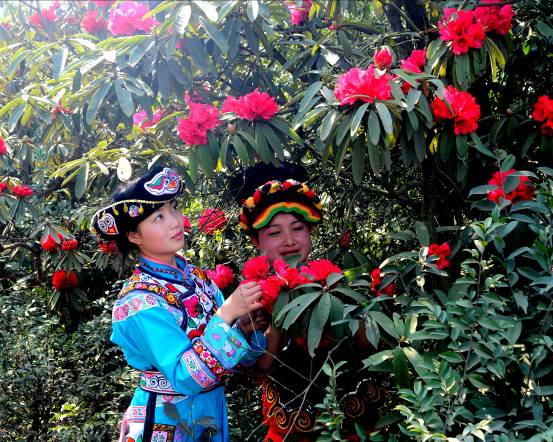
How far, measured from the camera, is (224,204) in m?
2.99

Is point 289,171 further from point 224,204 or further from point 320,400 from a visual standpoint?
point 320,400

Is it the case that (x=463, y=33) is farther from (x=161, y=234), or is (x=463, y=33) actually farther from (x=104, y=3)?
(x=104, y=3)

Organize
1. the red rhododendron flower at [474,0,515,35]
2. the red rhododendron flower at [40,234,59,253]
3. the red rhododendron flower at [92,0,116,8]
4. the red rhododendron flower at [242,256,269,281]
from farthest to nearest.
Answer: the red rhododendron flower at [92,0,116,8] → the red rhododendron flower at [40,234,59,253] → the red rhododendron flower at [474,0,515,35] → the red rhododendron flower at [242,256,269,281]

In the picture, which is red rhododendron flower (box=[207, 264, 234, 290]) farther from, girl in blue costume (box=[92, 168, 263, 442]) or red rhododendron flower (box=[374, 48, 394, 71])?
red rhododendron flower (box=[374, 48, 394, 71])

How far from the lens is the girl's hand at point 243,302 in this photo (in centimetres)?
190

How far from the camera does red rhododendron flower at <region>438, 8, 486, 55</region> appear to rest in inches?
83.4

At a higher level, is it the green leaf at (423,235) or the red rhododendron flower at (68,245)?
the green leaf at (423,235)

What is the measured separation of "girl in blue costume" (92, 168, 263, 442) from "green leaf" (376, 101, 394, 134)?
0.56 meters

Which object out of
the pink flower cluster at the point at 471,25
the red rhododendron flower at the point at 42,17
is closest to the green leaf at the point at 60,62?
the pink flower cluster at the point at 471,25

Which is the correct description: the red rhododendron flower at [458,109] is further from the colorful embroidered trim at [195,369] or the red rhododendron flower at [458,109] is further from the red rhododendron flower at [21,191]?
the red rhododendron flower at [21,191]

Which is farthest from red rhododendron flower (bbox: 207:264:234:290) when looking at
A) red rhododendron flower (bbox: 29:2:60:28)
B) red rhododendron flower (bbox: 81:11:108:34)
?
red rhododendron flower (bbox: 29:2:60:28)

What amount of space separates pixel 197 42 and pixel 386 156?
2.76 feet

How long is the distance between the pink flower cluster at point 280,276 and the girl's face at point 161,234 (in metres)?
0.33

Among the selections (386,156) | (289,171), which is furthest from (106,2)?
(386,156)
